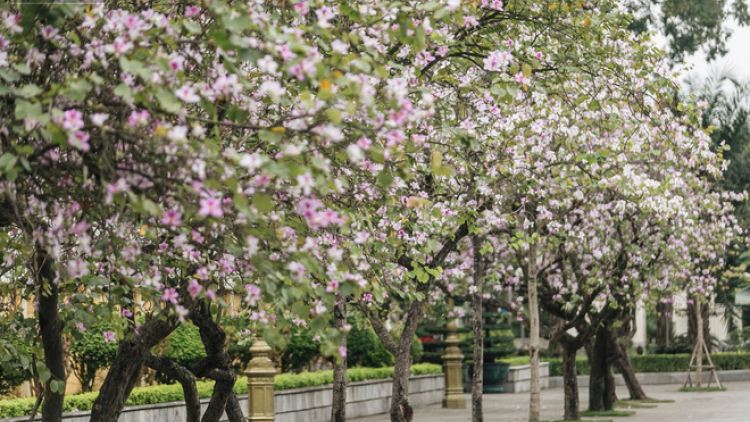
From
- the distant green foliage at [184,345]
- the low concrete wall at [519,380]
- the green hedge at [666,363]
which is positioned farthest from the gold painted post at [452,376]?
the green hedge at [666,363]

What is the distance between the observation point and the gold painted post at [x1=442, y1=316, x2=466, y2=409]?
25.4m

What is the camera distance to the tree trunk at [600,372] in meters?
21.5

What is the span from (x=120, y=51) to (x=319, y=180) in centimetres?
122

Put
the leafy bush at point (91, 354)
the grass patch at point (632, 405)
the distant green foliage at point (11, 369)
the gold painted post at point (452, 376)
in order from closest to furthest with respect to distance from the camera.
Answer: the distant green foliage at point (11, 369)
the leafy bush at point (91, 354)
the grass patch at point (632, 405)
the gold painted post at point (452, 376)

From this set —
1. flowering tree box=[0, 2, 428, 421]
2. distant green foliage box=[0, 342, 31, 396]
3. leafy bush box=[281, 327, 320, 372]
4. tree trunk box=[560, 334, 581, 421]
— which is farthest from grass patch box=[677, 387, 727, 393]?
flowering tree box=[0, 2, 428, 421]

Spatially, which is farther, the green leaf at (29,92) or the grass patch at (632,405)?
the grass patch at (632,405)

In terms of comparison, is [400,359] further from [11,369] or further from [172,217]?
[172,217]

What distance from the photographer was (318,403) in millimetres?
20766

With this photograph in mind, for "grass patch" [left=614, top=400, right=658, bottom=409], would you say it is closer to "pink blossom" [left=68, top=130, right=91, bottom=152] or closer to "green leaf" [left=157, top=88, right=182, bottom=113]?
"green leaf" [left=157, top=88, right=182, bottom=113]

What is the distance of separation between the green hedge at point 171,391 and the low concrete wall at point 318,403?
0.19 m

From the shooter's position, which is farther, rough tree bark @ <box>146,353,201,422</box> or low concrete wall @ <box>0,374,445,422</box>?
low concrete wall @ <box>0,374,445,422</box>

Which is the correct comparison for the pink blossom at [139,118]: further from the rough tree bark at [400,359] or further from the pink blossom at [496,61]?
the rough tree bark at [400,359]

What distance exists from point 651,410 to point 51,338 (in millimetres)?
18038

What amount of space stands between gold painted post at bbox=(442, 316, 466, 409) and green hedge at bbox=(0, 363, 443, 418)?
0.94 metres
